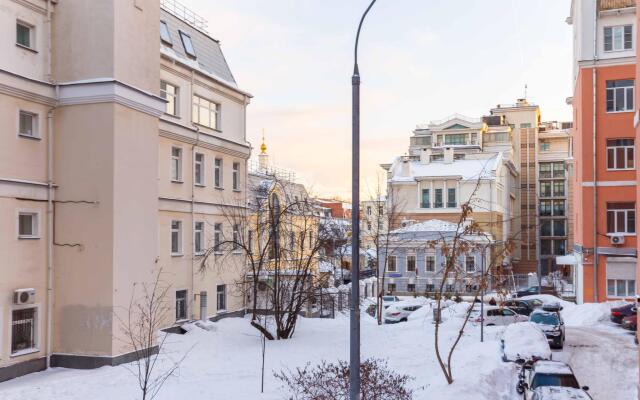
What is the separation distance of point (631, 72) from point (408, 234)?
80.2 ft

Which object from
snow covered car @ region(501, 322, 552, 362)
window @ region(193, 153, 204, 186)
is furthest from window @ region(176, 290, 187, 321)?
snow covered car @ region(501, 322, 552, 362)

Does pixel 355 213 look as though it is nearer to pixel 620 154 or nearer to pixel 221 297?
pixel 221 297

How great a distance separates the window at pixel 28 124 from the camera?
17969mm

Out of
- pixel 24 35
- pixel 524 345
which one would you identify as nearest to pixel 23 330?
pixel 24 35

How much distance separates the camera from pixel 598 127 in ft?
115

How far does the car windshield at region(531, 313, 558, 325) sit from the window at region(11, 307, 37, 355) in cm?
1825

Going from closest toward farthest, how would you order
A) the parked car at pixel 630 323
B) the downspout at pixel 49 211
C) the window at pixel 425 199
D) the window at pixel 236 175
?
the downspout at pixel 49 211
the parked car at pixel 630 323
the window at pixel 236 175
the window at pixel 425 199

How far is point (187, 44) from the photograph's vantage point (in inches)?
1144

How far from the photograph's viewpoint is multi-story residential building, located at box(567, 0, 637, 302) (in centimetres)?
3441

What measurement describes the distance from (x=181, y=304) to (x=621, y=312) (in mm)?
21151

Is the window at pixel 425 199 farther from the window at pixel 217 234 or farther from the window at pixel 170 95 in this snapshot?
the window at pixel 170 95

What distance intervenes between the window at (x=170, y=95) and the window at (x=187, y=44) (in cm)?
287

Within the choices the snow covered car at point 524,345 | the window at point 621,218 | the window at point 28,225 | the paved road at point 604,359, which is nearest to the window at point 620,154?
the window at point 621,218

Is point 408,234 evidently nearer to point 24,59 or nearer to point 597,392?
point 597,392
